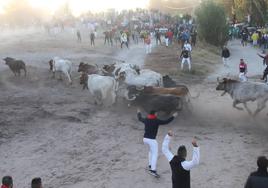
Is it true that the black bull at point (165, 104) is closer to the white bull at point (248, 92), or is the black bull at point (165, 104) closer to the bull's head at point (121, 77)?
the white bull at point (248, 92)

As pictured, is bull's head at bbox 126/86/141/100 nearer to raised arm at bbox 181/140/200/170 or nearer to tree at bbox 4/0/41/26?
raised arm at bbox 181/140/200/170

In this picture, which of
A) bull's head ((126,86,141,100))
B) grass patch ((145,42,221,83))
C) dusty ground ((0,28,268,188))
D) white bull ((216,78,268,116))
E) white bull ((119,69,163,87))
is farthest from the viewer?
grass patch ((145,42,221,83))

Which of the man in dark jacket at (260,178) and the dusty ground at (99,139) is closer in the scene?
the man in dark jacket at (260,178)

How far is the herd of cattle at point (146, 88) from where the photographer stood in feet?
60.4

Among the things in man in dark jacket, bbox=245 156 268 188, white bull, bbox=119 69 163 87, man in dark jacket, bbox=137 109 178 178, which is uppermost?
man in dark jacket, bbox=245 156 268 188

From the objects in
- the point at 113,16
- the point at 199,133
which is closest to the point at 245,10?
the point at 113,16

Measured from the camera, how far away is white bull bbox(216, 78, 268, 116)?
1794cm

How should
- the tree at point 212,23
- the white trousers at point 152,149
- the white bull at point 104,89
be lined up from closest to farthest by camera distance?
the white trousers at point 152,149
the white bull at point 104,89
the tree at point 212,23

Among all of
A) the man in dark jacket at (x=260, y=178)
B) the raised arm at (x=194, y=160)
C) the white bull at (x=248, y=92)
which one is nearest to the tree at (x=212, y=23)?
the white bull at (x=248, y=92)

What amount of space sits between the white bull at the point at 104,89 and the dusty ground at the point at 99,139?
559 mm

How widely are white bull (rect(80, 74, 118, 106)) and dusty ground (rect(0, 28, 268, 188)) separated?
1.83 ft

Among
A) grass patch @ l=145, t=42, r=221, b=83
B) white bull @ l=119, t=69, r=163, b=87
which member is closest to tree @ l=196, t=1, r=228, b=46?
A: grass patch @ l=145, t=42, r=221, b=83

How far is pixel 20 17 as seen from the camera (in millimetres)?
91938

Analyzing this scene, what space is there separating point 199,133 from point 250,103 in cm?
418
